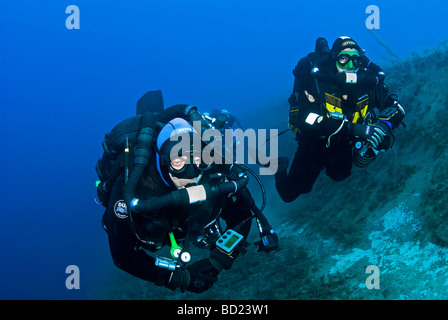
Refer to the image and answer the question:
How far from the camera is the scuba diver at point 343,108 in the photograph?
4354mm

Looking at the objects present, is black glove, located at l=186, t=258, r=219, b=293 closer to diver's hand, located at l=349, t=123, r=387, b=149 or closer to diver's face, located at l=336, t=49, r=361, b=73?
diver's hand, located at l=349, t=123, r=387, b=149

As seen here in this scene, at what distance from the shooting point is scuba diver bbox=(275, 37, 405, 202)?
435 cm

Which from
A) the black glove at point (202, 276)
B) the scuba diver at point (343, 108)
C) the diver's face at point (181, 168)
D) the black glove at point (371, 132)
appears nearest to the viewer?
the diver's face at point (181, 168)

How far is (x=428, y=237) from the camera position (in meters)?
2.99

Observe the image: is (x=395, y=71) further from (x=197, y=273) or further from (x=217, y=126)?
(x=197, y=273)

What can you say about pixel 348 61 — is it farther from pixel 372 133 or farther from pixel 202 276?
pixel 202 276

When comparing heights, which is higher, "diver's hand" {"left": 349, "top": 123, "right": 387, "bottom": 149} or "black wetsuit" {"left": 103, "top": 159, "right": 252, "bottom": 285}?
"diver's hand" {"left": 349, "top": 123, "right": 387, "bottom": 149}

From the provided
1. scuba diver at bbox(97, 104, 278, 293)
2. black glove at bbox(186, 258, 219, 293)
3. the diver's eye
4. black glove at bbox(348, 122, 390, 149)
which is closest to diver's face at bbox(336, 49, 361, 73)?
black glove at bbox(348, 122, 390, 149)

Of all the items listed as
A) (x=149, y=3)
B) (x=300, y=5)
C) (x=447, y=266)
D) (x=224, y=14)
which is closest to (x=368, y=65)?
(x=447, y=266)

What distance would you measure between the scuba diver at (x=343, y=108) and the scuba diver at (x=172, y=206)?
2071 millimetres

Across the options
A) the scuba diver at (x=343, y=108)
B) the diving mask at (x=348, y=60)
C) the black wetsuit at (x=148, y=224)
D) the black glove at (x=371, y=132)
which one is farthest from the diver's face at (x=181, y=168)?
the diving mask at (x=348, y=60)

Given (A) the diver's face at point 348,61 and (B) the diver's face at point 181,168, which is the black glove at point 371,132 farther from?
(B) the diver's face at point 181,168

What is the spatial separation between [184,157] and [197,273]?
4.53 feet

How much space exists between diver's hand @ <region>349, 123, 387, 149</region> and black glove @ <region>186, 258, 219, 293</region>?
3005mm
